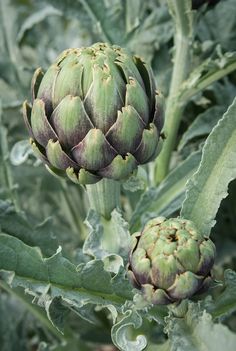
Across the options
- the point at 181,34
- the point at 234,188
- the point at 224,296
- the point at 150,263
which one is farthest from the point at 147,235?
the point at 234,188

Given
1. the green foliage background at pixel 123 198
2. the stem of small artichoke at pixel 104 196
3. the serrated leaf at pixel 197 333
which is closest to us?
the serrated leaf at pixel 197 333

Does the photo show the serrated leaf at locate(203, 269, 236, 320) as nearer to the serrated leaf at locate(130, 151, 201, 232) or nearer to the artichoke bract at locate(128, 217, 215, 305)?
the artichoke bract at locate(128, 217, 215, 305)

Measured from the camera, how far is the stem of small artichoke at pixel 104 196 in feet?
3.07

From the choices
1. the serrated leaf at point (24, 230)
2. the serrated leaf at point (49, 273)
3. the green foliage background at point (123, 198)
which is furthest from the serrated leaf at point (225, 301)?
the serrated leaf at point (24, 230)

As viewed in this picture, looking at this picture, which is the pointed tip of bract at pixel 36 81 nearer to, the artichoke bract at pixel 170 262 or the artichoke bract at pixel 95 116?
the artichoke bract at pixel 95 116

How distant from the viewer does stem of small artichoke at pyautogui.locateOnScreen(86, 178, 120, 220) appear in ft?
3.07

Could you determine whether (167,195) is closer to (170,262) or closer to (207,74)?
(207,74)

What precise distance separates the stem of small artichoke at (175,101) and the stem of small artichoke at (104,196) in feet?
0.50

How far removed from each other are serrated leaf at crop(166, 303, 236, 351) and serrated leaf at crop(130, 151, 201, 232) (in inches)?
8.1

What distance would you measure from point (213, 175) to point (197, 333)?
189 millimetres

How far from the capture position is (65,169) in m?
0.85

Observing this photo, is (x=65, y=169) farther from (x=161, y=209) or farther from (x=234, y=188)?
(x=234, y=188)

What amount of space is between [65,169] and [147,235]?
0.45 ft

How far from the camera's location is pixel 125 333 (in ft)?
2.70
